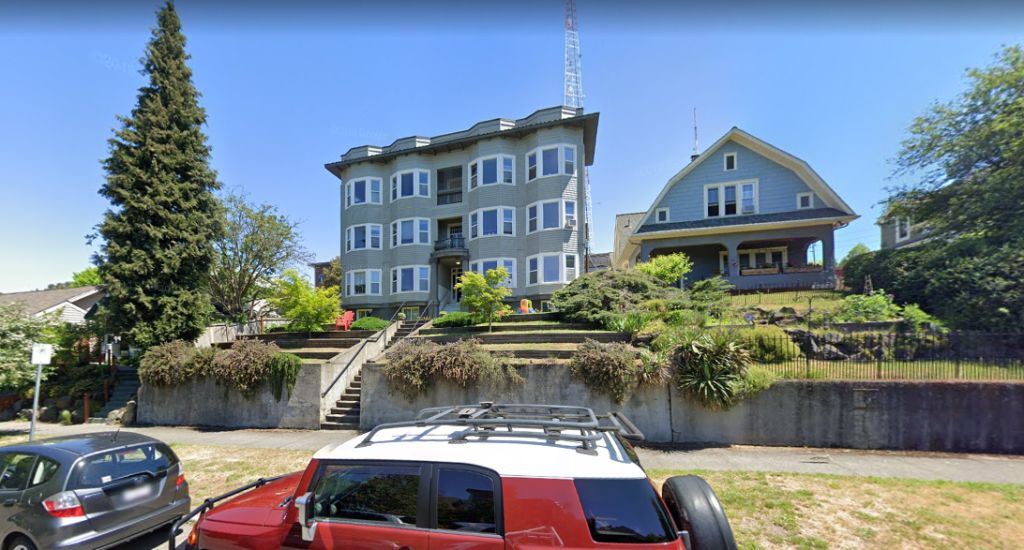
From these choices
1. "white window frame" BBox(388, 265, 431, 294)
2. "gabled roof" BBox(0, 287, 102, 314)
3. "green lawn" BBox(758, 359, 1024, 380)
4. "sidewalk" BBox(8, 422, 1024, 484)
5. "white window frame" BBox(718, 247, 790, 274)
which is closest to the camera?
"sidewalk" BBox(8, 422, 1024, 484)

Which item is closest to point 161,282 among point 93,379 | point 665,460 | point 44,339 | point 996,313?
point 44,339

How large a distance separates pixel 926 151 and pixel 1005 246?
6802 millimetres

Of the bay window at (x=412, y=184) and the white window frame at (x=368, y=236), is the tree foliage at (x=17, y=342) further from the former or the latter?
the bay window at (x=412, y=184)

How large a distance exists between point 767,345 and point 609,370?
447 centimetres

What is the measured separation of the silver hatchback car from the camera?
13.7 feet

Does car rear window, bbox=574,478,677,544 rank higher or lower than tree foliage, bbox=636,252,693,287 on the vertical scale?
lower

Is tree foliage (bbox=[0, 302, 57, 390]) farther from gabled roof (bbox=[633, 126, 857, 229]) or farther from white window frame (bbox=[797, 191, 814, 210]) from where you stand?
white window frame (bbox=[797, 191, 814, 210])

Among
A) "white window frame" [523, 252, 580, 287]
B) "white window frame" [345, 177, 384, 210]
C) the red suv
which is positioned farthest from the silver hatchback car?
A: "white window frame" [345, 177, 384, 210]

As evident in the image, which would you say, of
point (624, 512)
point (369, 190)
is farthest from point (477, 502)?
point (369, 190)

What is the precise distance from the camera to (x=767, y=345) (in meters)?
10.0

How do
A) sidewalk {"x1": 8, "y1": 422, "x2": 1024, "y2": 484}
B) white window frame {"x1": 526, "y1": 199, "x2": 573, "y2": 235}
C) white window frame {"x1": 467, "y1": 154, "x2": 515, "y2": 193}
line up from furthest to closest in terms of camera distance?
white window frame {"x1": 467, "y1": 154, "x2": 515, "y2": 193}
white window frame {"x1": 526, "y1": 199, "x2": 573, "y2": 235}
sidewalk {"x1": 8, "y1": 422, "x2": 1024, "y2": 484}

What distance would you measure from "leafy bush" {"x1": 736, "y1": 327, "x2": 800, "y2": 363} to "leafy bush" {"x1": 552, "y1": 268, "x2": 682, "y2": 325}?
193 inches

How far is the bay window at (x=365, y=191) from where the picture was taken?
25.9 metres

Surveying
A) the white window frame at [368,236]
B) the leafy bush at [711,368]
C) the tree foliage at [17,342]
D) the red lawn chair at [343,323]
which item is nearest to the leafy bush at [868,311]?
the leafy bush at [711,368]
